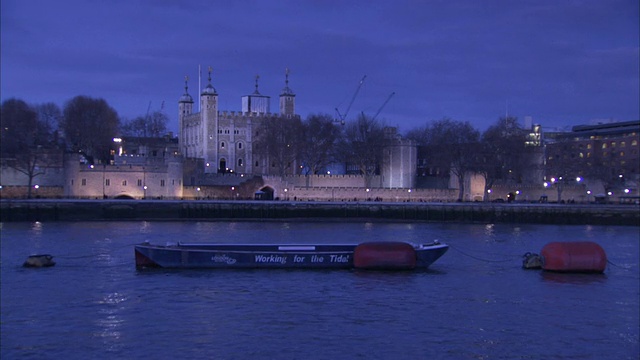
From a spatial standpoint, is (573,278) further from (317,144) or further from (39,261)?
(317,144)

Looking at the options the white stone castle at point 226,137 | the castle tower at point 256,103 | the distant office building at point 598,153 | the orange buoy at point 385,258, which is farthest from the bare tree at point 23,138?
the distant office building at point 598,153

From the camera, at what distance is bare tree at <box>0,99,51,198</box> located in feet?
261

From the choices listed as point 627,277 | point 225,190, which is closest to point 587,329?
point 627,277

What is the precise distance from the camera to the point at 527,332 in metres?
25.2

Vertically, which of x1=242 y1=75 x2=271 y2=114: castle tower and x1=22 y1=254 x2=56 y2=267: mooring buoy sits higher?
x1=242 y1=75 x2=271 y2=114: castle tower

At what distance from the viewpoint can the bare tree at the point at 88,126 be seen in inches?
3762

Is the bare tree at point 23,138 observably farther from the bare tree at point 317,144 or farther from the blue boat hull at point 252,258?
the blue boat hull at point 252,258

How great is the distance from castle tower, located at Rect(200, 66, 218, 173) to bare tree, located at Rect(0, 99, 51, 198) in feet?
58.2

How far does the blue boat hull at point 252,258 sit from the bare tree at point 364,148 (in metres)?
53.4

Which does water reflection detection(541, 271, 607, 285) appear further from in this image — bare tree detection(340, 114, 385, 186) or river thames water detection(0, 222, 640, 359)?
bare tree detection(340, 114, 385, 186)

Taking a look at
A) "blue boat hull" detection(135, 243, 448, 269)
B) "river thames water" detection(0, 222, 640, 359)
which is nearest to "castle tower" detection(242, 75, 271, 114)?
"river thames water" detection(0, 222, 640, 359)

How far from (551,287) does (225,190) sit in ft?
178

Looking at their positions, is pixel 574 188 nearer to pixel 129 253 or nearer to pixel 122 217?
pixel 122 217

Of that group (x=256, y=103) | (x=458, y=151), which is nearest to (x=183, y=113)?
(x=256, y=103)
